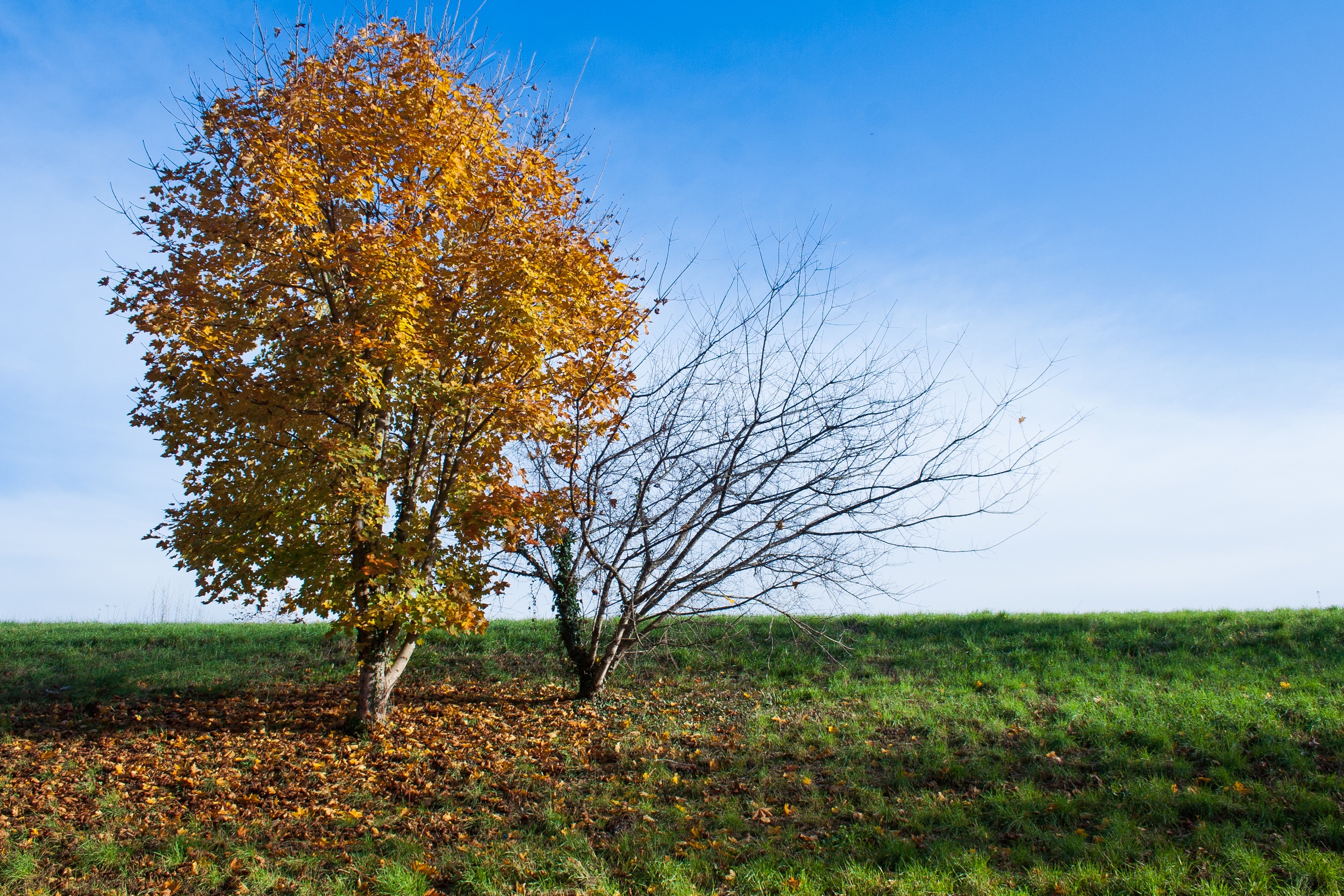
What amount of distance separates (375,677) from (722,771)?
4.45 m

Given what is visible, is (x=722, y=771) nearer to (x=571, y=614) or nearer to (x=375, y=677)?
(x=571, y=614)

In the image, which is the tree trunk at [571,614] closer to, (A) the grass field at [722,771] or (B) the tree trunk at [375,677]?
(A) the grass field at [722,771]

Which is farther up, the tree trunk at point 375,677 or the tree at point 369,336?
the tree at point 369,336

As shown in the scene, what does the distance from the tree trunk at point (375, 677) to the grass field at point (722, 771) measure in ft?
1.09

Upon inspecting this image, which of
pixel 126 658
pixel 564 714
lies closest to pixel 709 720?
pixel 564 714

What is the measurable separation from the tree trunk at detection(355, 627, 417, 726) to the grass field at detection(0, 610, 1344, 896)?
1.09ft

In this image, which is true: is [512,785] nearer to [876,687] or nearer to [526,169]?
[876,687]

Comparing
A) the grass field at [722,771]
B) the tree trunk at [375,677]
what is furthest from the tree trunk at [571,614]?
the tree trunk at [375,677]

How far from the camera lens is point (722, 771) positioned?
7.56 m

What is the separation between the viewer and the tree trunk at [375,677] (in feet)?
29.8

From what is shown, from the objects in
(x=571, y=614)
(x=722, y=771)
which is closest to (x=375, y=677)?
(x=571, y=614)

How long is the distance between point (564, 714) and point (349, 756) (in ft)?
8.32

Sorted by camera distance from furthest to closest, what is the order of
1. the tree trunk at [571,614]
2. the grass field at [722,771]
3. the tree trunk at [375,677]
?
the tree trunk at [571,614] < the tree trunk at [375,677] < the grass field at [722,771]

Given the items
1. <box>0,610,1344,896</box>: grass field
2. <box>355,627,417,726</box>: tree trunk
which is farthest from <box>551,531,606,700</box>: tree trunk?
<box>355,627,417,726</box>: tree trunk
